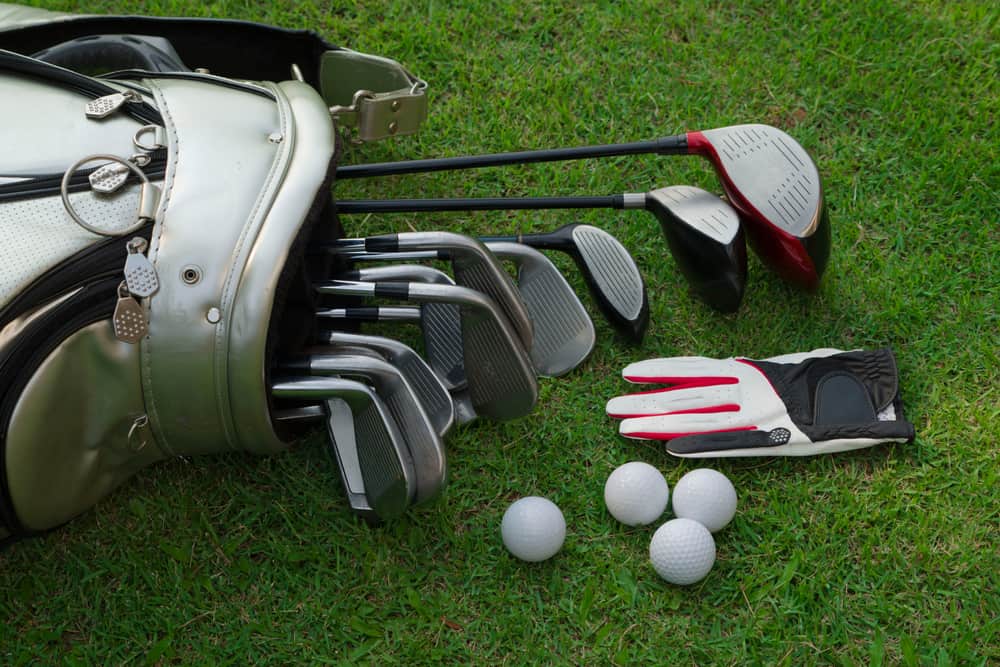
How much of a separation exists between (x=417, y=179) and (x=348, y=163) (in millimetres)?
231

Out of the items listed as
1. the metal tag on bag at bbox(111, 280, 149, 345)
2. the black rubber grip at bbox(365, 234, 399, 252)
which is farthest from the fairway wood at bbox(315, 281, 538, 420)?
the metal tag on bag at bbox(111, 280, 149, 345)

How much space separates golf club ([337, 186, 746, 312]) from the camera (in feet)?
8.25

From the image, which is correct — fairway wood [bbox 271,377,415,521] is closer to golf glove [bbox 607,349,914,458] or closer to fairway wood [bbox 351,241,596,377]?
fairway wood [bbox 351,241,596,377]

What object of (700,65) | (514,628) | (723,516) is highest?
(700,65)

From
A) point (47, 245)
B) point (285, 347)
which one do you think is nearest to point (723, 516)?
point (285, 347)

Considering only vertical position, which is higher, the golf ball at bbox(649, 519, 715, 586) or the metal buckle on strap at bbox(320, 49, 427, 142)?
the metal buckle on strap at bbox(320, 49, 427, 142)

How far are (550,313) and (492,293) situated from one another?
1.25 feet

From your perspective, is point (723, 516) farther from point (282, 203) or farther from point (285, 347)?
point (282, 203)

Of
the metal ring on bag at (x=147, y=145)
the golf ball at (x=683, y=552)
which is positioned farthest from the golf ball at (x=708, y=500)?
the metal ring on bag at (x=147, y=145)

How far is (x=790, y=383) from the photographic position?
101 inches

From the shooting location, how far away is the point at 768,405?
2.51 meters

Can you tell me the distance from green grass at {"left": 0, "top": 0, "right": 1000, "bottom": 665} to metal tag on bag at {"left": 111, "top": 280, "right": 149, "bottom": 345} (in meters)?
0.61

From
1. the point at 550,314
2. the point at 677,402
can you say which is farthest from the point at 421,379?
the point at 677,402

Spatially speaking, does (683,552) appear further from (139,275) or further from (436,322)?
(139,275)
